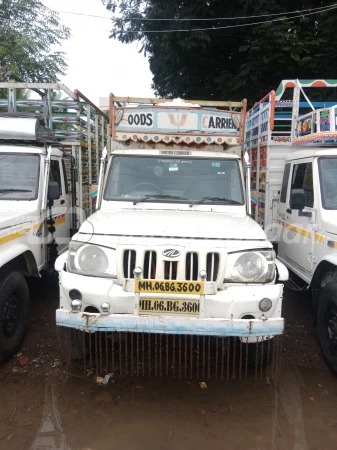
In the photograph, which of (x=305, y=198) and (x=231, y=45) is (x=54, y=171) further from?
(x=231, y=45)

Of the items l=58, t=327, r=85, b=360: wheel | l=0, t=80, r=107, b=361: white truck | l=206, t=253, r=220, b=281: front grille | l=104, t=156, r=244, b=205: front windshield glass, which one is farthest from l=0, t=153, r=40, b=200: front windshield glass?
l=206, t=253, r=220, b=281: front grille

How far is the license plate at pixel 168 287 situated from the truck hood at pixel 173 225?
1.48 ft

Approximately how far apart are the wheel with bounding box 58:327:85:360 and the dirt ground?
0.21 metres

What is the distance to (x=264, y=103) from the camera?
6500mm

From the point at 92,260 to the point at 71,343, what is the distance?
0.87 meters

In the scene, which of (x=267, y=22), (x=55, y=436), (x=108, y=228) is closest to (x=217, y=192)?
(x=108, y=228)

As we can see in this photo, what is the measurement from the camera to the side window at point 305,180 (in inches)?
186

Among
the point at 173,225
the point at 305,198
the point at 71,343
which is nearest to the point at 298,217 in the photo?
the point at 305,198

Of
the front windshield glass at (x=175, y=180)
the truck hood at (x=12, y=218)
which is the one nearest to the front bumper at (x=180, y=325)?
the truck hood at (x=12, y=218)

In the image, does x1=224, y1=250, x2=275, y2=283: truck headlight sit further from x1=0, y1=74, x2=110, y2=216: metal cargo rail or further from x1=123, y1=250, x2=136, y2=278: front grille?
x1=0, y1=74, x2=110, y2=216: metal cargo rail

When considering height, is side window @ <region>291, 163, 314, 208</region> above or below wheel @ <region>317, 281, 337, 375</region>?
above

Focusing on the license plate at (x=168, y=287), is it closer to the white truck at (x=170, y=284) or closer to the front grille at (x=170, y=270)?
the white truck at (x=170, y=284)

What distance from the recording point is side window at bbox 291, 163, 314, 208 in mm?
4734

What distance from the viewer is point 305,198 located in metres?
4.82
